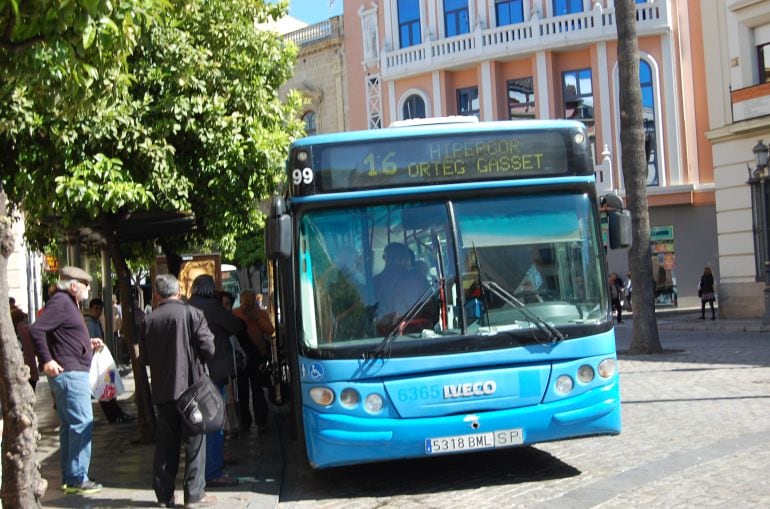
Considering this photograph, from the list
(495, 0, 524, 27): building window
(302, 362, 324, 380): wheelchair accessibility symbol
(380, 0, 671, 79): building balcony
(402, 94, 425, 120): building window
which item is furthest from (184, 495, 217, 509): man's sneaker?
(402, 94, 425, 120): building window

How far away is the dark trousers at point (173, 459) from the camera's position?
7.54 metres

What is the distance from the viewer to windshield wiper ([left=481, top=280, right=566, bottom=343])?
7.80 meters

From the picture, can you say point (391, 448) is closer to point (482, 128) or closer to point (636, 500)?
point (636, 500)

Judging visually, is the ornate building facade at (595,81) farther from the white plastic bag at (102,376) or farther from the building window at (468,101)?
the white plastic bag at (102,376)

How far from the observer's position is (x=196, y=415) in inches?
293

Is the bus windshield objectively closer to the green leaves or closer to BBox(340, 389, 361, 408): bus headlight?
BBox(340, 389, 361, 408): bus headlight

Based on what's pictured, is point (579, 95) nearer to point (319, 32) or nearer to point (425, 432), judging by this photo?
point (319, 32)

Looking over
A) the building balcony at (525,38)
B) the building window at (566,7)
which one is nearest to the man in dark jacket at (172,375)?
the building balcony at (525,38)

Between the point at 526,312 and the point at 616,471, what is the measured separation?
5.06 ft

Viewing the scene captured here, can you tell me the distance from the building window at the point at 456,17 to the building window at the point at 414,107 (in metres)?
2.67

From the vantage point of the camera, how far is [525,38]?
114ft

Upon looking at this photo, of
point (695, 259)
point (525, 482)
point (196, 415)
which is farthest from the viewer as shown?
point (695, 259)

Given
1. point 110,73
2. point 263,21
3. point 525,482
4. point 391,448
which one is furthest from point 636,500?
point 263,21

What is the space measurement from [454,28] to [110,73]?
29.5m
